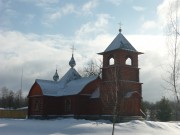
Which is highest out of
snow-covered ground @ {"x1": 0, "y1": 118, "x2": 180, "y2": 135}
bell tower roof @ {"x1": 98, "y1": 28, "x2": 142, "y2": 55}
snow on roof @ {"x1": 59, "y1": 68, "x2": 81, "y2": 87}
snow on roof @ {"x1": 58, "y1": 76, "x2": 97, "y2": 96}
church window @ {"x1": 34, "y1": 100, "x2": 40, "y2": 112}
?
bell tower roof @ {"x1": 98, "y1": 28, "x2": 142, "y2": 55}

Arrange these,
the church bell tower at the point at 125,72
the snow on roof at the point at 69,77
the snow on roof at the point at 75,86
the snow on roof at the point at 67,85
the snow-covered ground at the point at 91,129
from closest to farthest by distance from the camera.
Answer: the snow-covered ground at the point at 91,129
the church bell tower at the point at 125,72
the snow on roof at the point at 75,86
the snow on roof at the point at 67,85
the snow on roof at the point at 69,77

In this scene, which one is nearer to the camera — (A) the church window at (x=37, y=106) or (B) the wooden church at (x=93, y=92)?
(B) the wooden church at (x=93, y=92)

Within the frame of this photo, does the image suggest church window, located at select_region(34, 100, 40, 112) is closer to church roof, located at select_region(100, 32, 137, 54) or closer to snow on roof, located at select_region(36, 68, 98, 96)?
snow on roof, located at select_region(36, 68, 98, 96)

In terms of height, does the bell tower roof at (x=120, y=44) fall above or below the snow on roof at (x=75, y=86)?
above

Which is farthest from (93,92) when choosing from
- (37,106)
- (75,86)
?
(37,106)

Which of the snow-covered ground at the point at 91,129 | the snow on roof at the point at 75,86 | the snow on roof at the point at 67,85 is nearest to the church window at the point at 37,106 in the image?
the snow on roof at the point at 67,85

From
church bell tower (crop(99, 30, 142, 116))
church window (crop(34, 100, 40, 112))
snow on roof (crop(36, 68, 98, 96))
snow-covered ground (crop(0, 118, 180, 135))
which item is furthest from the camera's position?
church window (crop(34, 100, 40, 112))

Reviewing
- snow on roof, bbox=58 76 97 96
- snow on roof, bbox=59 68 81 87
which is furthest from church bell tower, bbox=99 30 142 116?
snow on roof, bbox=59 68 81 87

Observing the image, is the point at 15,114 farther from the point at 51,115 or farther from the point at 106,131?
the point at 106,131

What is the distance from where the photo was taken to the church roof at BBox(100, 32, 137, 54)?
3362 centimetres

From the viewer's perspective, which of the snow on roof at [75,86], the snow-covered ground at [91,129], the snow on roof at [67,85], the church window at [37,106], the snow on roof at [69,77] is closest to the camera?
the snow-covered ground at [91,129]

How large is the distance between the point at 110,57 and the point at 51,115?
9.99 m

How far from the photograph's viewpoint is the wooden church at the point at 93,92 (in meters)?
32.1

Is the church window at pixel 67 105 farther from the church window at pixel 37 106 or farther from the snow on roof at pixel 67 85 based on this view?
the church window at pixel 37 106
